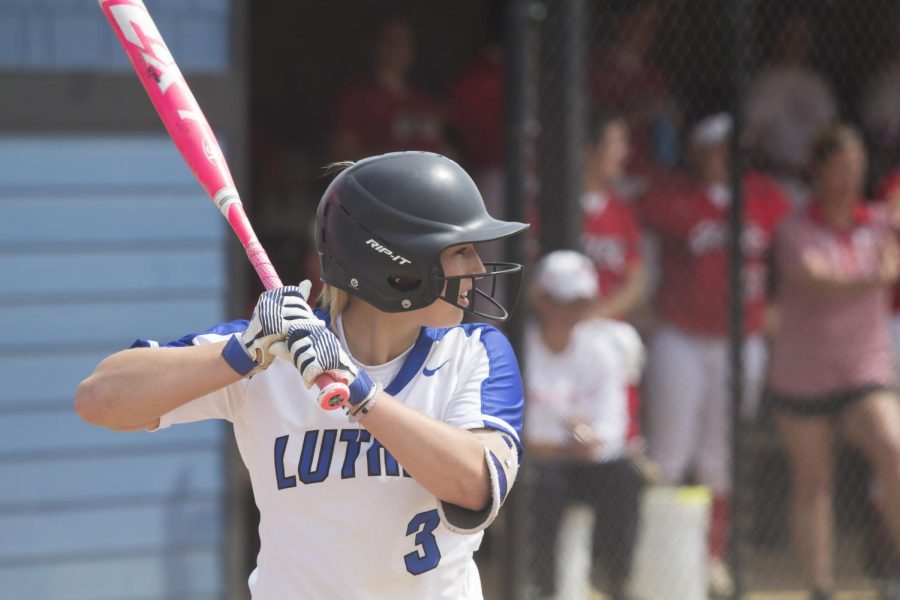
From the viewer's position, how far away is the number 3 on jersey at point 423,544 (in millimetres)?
2111

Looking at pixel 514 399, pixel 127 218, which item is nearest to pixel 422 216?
pixel 514 399

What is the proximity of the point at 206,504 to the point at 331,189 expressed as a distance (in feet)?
7.93

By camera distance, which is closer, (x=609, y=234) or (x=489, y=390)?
(x=489, y=390)

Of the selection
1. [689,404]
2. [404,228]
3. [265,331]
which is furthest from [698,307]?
[265,331]

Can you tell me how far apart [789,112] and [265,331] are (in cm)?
432

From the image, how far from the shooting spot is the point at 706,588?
4793 millimetres

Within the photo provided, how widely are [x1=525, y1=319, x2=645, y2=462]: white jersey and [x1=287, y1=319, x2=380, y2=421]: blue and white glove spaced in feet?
8.62

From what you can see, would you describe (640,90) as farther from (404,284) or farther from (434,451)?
(434,451)

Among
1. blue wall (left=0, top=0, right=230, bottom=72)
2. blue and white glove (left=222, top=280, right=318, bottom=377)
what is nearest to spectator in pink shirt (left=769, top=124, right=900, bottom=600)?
blue wall (left=0, top=0, right=230, bottom=72)

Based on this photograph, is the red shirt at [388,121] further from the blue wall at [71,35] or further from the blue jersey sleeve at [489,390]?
the blue jersey sleeve at [489,390]

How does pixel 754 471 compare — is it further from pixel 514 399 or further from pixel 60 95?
pixel 514 399

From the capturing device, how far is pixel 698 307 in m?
5.14

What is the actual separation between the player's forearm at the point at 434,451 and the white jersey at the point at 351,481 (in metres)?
0.10

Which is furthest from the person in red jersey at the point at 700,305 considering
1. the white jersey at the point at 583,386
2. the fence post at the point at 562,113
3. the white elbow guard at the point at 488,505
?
the white elbow guard at the point at 488,505
